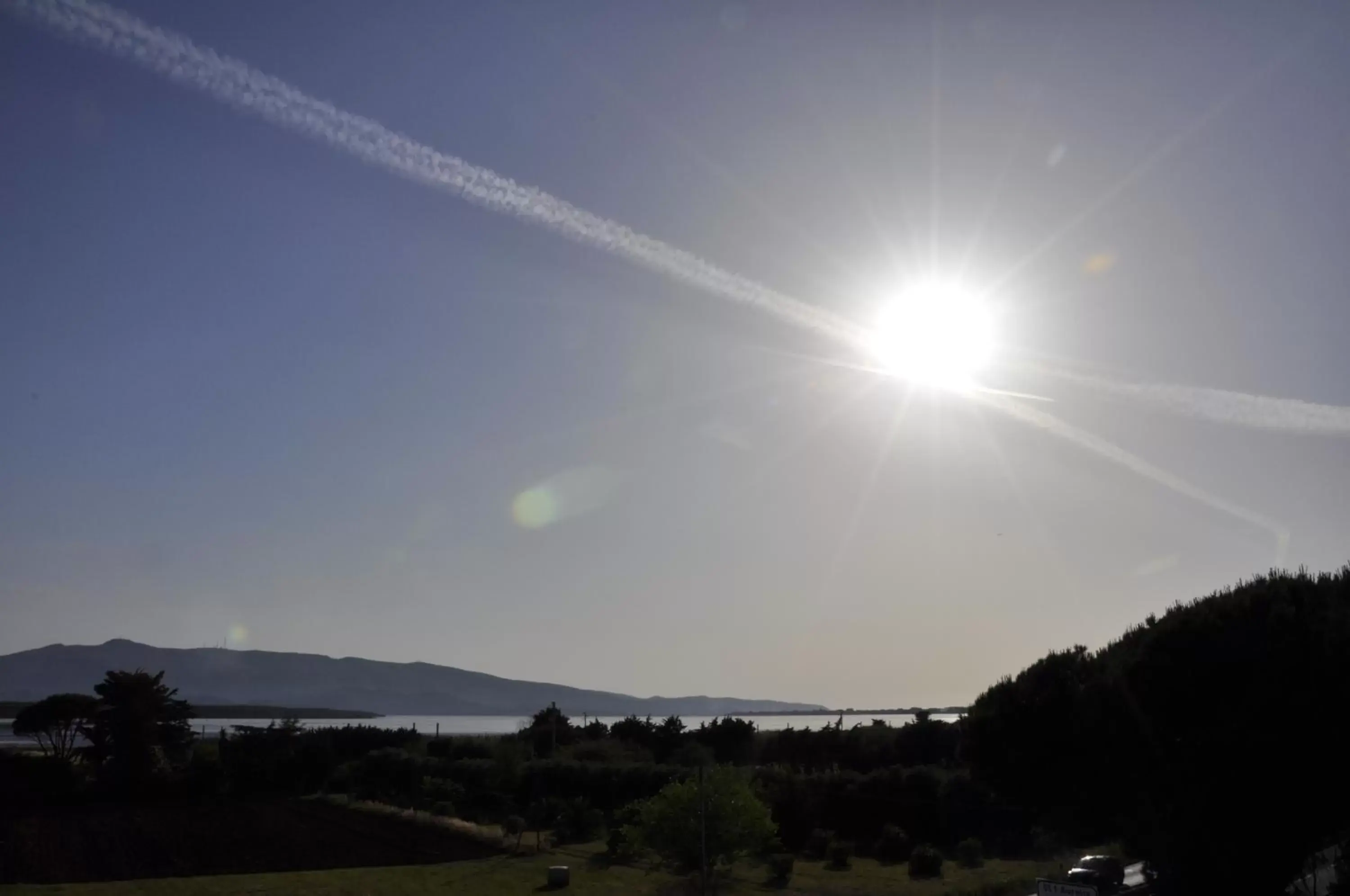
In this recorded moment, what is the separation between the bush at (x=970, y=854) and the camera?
30.8m

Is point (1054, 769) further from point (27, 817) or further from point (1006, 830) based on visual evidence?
point (27, 817)

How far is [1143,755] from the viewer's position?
1912cm

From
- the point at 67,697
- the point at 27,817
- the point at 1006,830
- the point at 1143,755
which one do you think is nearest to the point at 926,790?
the point at 1006,830

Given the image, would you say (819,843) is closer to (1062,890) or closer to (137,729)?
(1062,890)

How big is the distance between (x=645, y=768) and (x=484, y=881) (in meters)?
18.0

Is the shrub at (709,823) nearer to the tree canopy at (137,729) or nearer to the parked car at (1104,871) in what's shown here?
the parked car at (1104,871)

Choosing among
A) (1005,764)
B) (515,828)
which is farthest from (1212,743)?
(515,828)

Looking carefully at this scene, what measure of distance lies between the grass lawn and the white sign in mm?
13561

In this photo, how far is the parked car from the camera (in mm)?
20906

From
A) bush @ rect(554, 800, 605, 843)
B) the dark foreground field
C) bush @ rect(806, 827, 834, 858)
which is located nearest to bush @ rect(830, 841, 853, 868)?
bush @ rect(806, 827, 834, 858)

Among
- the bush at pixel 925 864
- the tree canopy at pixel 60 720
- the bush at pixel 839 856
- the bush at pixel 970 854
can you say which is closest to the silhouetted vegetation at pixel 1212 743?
the bush at pixel 925 864

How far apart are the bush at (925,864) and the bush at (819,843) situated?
535 cm

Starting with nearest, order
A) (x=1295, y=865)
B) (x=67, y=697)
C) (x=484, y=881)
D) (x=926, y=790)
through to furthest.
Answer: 1. (x=1295, y=865)
2. (x=484, y=881)
3. (x=926, y=790)
4. (x=67, y=697)

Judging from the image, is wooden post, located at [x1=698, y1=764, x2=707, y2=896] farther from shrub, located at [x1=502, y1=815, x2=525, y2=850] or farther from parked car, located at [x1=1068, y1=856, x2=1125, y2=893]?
shrub, located at [x1=502, y1=815, x2=525, y2=850]
